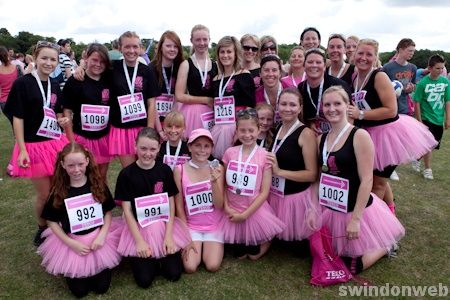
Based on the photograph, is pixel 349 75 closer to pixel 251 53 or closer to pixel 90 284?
pixel 251 53

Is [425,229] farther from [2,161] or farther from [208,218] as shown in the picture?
[2,161]

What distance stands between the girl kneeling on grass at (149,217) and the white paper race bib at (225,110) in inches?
37.7

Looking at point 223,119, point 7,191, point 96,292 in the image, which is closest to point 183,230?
point 96,292

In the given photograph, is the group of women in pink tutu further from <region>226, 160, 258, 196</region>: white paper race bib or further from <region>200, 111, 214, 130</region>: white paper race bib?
<region>200, 111, 214, 130</region>: white paper race bib

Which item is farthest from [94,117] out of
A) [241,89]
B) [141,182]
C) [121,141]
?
[241,89]

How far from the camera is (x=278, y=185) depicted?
333cm

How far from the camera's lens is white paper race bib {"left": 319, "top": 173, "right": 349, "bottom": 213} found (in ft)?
9.70

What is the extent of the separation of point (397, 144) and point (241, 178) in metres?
1.51

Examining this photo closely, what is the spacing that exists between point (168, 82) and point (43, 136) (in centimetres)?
146

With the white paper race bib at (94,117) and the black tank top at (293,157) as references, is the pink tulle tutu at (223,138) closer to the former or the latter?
the black tank top at (293,157)

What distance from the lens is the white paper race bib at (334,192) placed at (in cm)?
296

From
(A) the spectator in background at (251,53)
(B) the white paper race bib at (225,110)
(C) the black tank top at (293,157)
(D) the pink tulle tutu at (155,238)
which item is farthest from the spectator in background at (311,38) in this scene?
(D) the pink tulle tutu at (155,238)

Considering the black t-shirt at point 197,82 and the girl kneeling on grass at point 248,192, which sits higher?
the black t-shirt at point 197,82

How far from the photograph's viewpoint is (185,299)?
2.81m
